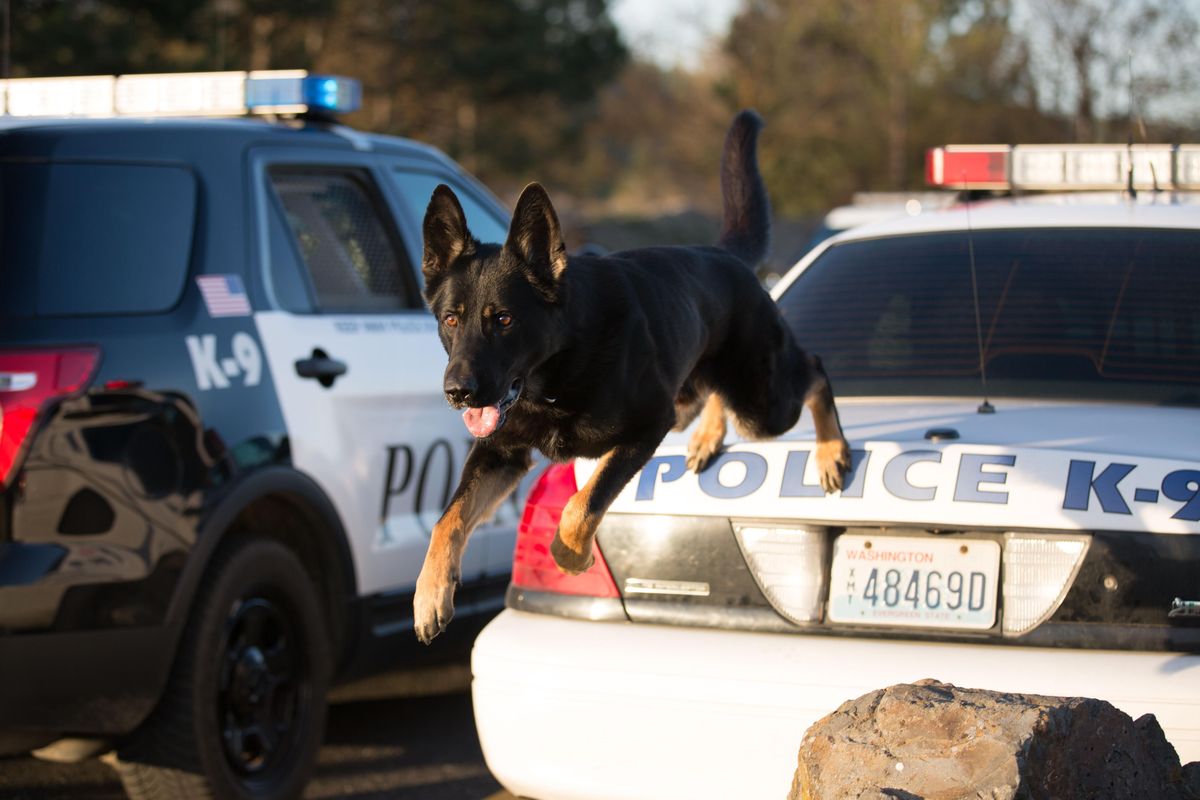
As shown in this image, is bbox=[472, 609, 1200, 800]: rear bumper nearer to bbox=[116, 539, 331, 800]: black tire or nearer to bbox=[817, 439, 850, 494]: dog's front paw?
bbox=[817, 439, 850, 494]: dog's front paw

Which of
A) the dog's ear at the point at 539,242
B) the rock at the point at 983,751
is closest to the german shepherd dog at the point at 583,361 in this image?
the dog's ear at the point at 539,242

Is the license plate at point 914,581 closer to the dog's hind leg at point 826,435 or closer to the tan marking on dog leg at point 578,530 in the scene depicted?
the dog's hind leg at point 826,435

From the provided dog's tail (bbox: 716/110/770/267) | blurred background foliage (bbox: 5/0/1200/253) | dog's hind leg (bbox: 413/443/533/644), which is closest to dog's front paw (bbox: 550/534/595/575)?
dog's hind leg (bbox: 413/443/533/644)

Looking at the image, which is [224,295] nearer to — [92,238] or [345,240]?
[92,238]

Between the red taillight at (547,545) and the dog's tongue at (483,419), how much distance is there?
114 centimetres

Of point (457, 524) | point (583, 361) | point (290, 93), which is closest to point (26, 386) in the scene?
point (457, 524)

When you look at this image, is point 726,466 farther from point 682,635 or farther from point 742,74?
point 742,74

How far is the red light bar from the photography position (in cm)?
516

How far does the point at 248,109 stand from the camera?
549cm

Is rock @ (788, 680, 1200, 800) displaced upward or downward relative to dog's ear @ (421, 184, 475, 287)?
downward

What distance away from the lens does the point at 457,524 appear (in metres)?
3.01

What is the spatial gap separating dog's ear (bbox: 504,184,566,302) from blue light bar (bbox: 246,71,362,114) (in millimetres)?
2845

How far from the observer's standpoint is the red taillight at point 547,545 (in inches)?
147

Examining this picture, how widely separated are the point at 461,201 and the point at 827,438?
284 centimetres
